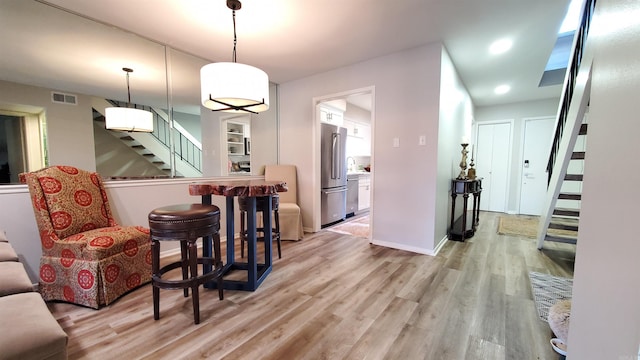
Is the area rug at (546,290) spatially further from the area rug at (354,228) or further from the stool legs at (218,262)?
the stool legs at (218,262)

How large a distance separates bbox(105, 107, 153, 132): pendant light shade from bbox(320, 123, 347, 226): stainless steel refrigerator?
2.49 m

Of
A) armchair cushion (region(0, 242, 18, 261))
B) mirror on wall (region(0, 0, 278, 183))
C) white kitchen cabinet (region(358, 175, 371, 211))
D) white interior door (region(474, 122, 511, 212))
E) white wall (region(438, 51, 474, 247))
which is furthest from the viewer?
white interior door (region(474, 122, 511, 212))

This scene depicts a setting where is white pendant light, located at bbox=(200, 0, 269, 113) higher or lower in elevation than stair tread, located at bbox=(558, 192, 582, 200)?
higher

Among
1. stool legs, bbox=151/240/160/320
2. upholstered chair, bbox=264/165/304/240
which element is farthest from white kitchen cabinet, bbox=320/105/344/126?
stool legs, bbox=151/240/160/320

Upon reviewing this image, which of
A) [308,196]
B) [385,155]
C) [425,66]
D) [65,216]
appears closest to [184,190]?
[65,216]

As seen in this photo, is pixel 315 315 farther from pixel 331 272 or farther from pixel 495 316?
Answer: pixel 495 316

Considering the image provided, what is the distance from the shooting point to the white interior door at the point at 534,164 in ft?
17.5

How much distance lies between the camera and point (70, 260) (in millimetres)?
1889

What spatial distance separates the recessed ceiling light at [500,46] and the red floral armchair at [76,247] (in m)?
4.30

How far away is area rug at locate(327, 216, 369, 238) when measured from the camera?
4.01 metres

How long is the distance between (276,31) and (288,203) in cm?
237

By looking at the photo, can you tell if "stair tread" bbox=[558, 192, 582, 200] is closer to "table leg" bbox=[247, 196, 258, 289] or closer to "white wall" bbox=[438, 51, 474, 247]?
"white wall" bbox=[438, 51, 474, 247]

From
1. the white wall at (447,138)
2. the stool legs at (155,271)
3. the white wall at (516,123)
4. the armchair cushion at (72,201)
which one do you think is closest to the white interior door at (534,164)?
the white wall at (516,123)

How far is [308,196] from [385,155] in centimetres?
149
